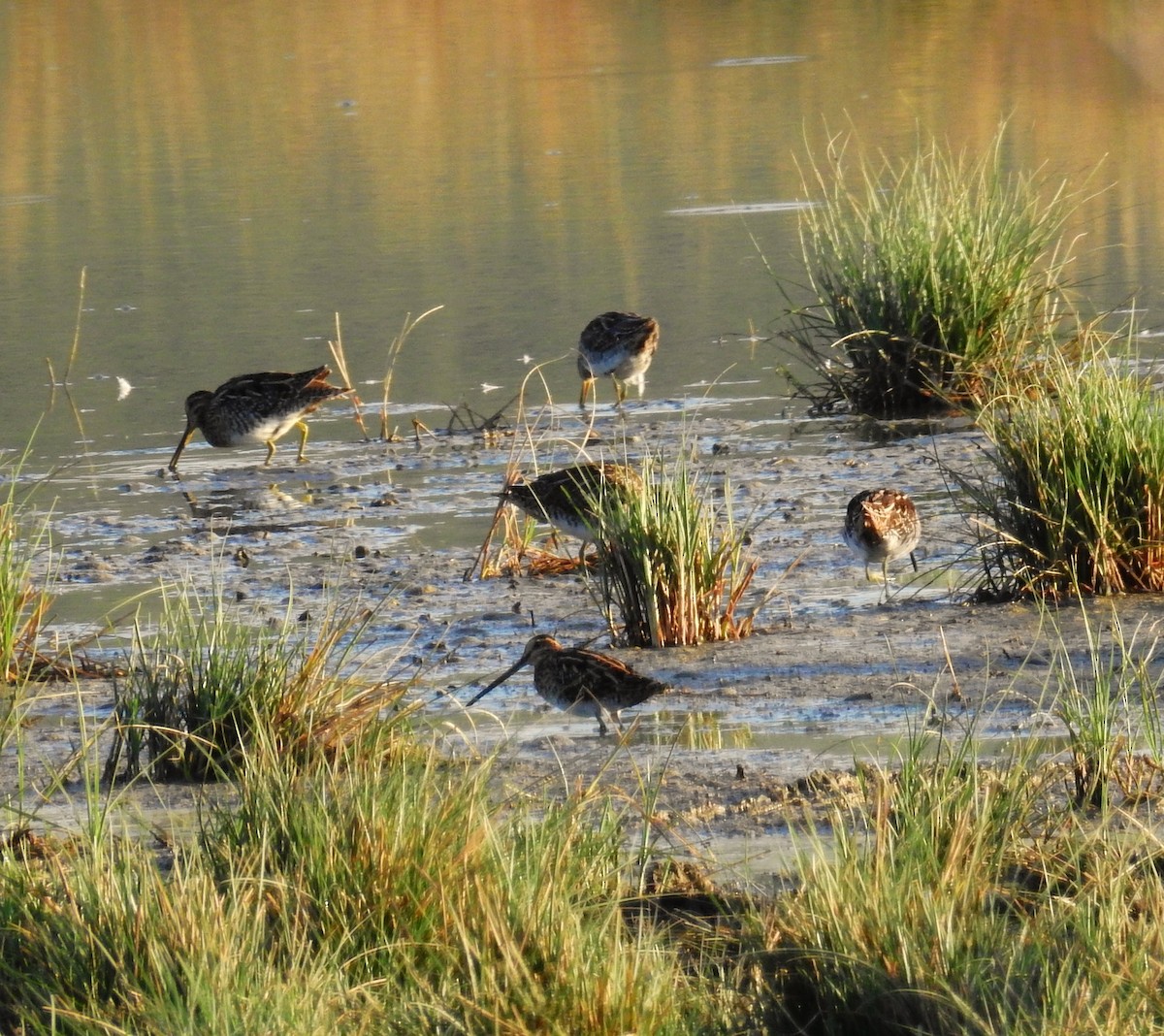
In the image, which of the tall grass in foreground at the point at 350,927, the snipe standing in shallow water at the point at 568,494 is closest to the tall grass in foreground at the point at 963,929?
the tall grass in foreground at the point at 350,927

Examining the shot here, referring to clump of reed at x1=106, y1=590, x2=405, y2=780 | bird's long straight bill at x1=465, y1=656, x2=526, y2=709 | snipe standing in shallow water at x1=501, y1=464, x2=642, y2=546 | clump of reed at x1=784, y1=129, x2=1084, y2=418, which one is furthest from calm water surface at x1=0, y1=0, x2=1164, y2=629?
clump of reed at x1=106, y1=590, x2=405, y2=780

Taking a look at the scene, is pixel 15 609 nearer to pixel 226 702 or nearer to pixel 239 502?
pixel 226 702

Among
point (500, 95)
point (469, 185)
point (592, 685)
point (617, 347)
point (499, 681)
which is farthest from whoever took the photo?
point (500, 95)

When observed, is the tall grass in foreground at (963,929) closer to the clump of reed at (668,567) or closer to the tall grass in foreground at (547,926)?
the tall grass in foreground at (547,926)

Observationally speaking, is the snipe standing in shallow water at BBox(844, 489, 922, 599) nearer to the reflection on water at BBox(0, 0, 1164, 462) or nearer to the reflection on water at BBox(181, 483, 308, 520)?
the reflection on water at BBox(0, 0, 1164, 462)

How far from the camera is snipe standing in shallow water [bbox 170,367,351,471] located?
39.5 feet

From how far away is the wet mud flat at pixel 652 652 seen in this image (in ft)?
19.2

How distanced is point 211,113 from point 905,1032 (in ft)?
94.9

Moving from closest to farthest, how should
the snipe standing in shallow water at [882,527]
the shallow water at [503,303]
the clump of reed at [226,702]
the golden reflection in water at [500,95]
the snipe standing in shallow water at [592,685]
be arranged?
the clump of reed at [226,702]
the snipe standing in shallow water at [592,685]
the shallow water at [503,303]
the snipe standing in shallow water at [882,527]
the golden reflection in water at [500,95]

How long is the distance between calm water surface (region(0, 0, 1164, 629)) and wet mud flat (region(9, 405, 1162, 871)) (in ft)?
1.43

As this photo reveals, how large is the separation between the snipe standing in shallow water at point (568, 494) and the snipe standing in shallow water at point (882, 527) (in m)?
0.90

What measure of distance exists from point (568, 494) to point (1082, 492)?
2.28 meters

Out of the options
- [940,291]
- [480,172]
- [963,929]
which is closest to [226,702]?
[963,929]

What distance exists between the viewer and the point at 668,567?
7500 mm
